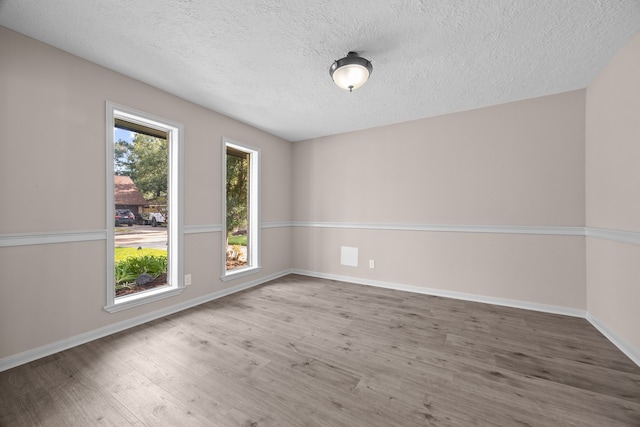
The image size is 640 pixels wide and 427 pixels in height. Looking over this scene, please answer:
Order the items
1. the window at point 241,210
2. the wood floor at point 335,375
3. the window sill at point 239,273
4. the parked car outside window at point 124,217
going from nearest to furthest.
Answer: the wood floor at point 335,375 < the parked car outside window at point 124,217 < the window sill at point 239,273 < the window at point 241,210

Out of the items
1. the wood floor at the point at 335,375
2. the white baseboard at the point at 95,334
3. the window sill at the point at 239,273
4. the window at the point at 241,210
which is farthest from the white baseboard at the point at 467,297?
the white baseboard at the point at 95,334

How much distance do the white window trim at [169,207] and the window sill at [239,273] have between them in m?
0.65

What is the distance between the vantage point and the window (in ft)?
12.8

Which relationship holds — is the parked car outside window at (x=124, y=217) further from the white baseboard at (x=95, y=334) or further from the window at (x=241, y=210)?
the window at (x=241, y=210)

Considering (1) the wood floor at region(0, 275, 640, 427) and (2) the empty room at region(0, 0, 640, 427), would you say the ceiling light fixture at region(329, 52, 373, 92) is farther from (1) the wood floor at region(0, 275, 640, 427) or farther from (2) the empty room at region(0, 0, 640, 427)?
(1) the wood floor at region(0, 275, 640, 427)

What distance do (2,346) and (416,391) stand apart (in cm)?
306

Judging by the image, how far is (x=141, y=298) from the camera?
2.67 meters

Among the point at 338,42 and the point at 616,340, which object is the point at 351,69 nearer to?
the point at 338,42

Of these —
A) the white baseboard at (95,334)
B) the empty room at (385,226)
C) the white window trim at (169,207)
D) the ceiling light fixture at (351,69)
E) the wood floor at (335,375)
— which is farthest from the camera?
the white window trim at (169,207)

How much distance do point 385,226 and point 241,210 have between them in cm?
241

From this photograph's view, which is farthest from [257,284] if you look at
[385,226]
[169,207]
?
[385,226]

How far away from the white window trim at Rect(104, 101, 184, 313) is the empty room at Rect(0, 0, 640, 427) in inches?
0.9

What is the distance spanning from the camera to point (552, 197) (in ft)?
9.68

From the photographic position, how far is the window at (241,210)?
3.89m
